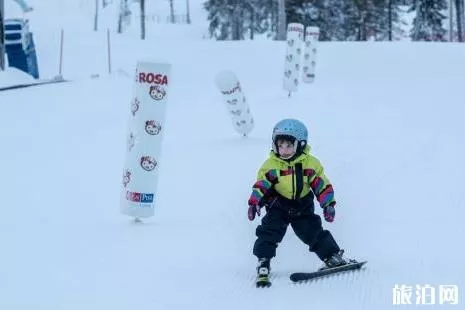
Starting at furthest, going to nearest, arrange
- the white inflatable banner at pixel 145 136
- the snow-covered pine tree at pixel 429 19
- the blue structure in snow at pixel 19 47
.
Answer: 1. the snow-covered pine tree at pixel 429 19
2. the blue structure in snow at pixel 19 47
3. the white inflatable banner at pixel 145 136

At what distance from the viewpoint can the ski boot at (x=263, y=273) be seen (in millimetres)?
5129

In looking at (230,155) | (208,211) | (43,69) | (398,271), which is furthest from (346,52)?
(398,271)

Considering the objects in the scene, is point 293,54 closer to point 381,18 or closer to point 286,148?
point 286,148

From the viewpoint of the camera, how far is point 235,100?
37.6 ft

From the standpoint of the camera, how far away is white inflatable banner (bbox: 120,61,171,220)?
6.40 m

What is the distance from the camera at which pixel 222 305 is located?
15.8 ft

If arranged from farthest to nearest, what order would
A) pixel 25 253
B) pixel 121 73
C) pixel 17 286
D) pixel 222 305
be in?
pixel 121 73, pixel 25 253, pixel 17 286, pixel 222 305

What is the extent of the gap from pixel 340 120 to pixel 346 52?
17132 millimetres

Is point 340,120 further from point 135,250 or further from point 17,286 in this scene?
point 17,286

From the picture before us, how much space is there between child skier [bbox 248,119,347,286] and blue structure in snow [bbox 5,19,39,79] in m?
19.6

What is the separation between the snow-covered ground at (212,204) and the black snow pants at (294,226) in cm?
24

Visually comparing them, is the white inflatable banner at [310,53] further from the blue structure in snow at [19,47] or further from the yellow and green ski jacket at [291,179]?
the yellow and green ski jacket at [291,179]

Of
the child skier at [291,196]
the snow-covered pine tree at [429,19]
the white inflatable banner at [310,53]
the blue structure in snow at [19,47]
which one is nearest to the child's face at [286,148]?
the child skier at [291,196]

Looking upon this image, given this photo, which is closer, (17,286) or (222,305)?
(222,305)
